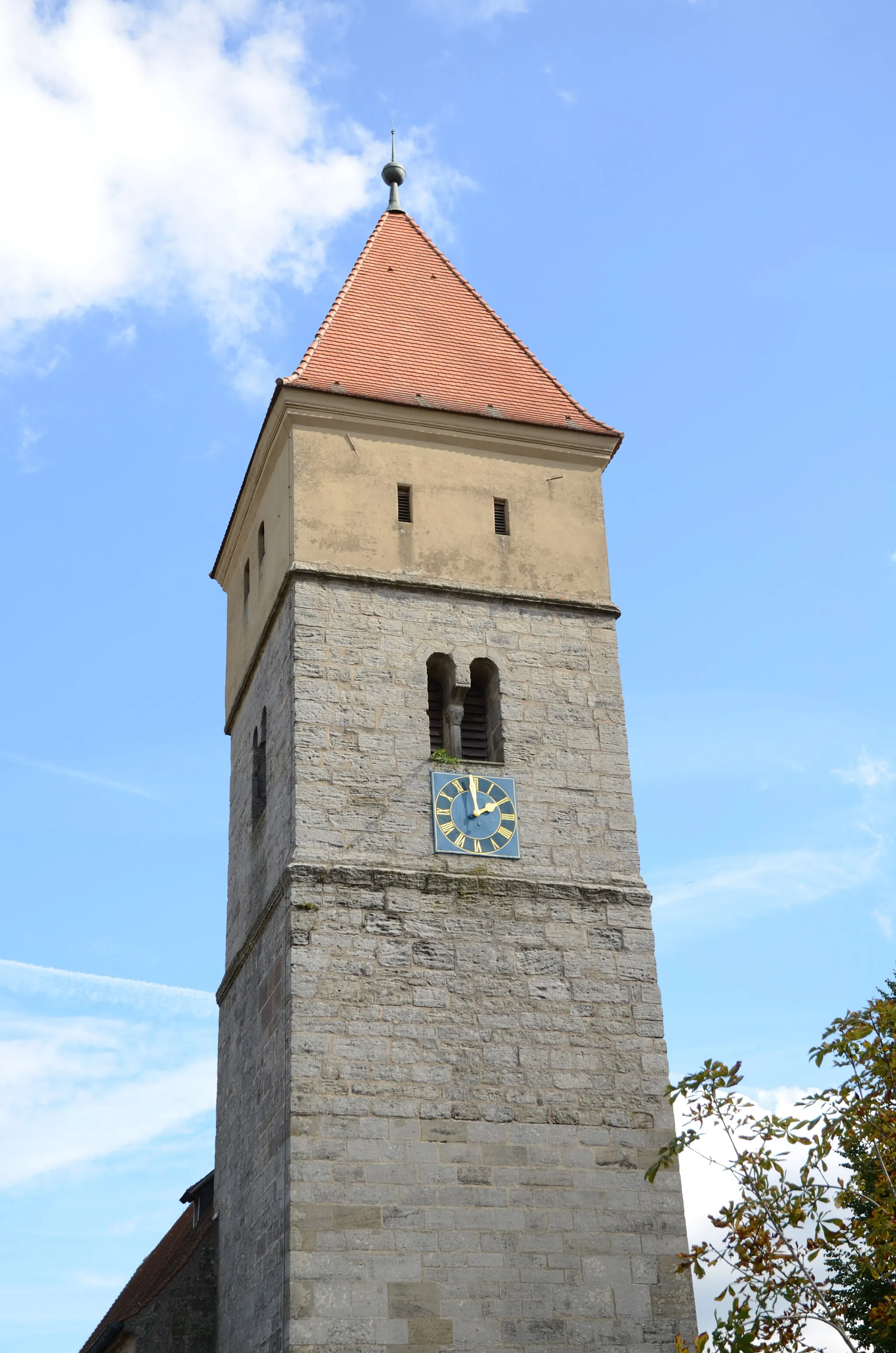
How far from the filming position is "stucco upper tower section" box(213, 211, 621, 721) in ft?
56.6

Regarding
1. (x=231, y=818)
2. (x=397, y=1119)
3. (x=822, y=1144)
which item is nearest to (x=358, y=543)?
(x=231, y=818)

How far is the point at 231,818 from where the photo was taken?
18.6 m

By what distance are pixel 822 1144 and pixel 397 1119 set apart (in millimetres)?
3826

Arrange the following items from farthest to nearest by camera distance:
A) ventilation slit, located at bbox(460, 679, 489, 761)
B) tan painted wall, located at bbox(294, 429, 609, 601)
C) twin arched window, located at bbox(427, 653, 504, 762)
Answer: tan painted wall, located at bbox(294, 429, 609, 601) → ventilation slit, located at bbox(460, 679, 489, 761) → twin arched window, located at bbox(427, 653, 504, 762)

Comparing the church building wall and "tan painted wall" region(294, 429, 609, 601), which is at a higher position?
"tan painted wall" region(294, 429, 609, 601)

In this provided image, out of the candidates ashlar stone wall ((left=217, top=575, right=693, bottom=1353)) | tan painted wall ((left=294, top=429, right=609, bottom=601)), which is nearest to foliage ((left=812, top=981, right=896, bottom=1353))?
ashlar stone wall ((left=217, top=575, right=693, bottom=1353))

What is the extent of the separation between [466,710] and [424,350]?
4.61 meters

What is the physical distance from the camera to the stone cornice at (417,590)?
660 inches

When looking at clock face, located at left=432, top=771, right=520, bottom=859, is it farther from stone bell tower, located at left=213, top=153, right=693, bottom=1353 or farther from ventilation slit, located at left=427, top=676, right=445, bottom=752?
ventilation slit, located at left=427, top=676, right=445, bottom=752

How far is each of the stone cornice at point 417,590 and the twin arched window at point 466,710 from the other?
2.40 ft

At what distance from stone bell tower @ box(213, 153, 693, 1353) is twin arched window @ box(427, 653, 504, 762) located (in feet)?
0.11

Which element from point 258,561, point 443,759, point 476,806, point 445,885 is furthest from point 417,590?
point 445,885

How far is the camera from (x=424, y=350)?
62.7 ft

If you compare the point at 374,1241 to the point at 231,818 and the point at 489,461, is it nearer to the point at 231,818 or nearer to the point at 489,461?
the point at 231,818
